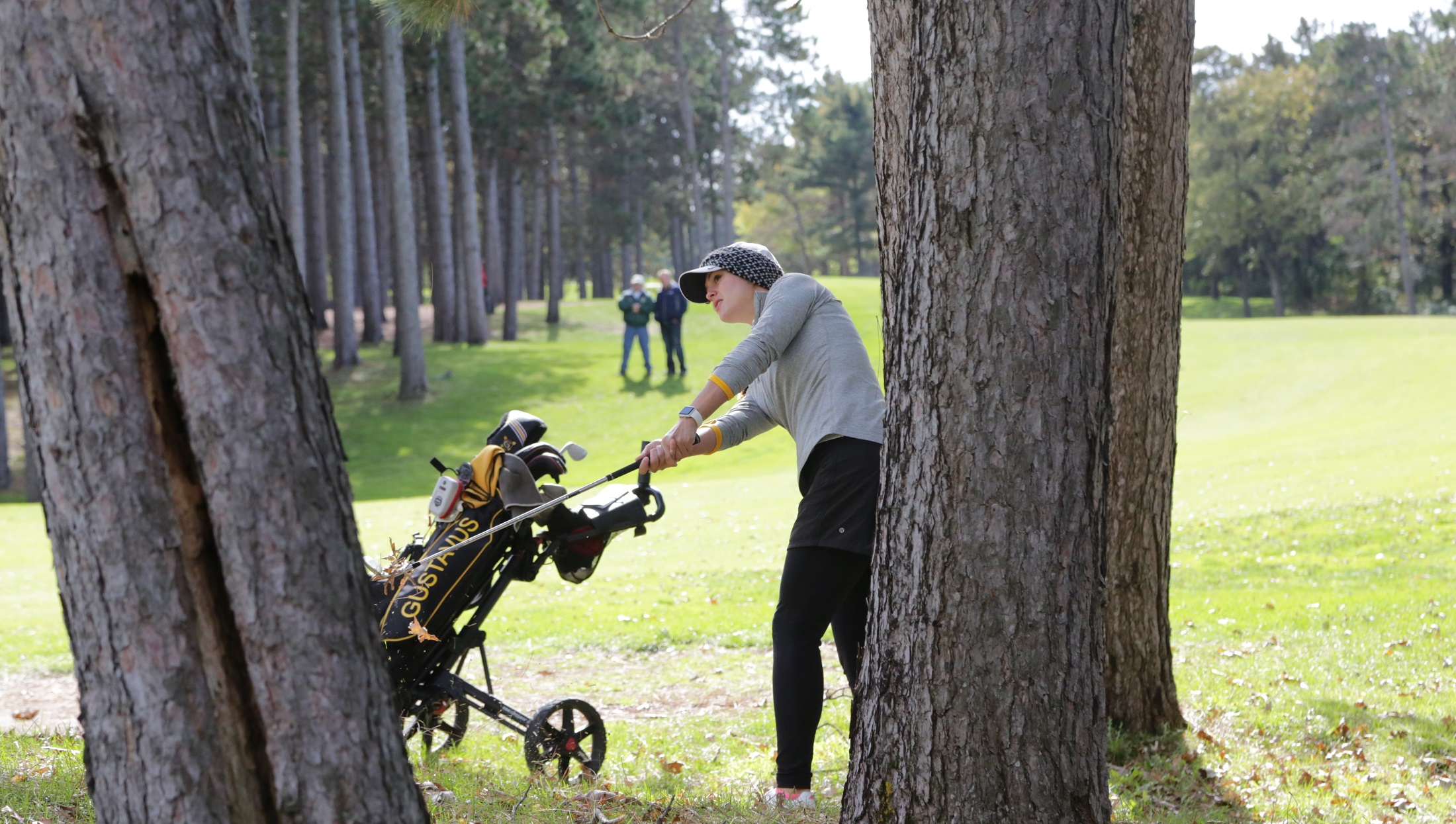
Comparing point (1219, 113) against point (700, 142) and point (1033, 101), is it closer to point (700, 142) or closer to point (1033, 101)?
point (700, 142)

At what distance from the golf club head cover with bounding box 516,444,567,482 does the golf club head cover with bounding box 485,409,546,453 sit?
70 mm

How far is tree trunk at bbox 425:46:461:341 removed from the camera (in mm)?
28078

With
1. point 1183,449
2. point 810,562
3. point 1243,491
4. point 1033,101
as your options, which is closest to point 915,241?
point 1033,101

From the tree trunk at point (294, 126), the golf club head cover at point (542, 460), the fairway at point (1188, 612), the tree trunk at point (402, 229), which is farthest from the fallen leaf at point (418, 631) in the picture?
the tree trunk at point (402, 229)

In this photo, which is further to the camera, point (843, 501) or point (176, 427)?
point (843, 501)

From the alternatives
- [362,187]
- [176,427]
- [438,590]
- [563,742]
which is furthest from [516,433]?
[362,187]

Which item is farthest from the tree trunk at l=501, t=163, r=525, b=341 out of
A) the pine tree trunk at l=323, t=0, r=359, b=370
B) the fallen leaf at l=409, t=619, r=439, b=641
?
the fallen leaf at l=409, t=619, r=439, b=641

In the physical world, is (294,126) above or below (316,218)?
above

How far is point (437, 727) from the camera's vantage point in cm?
511

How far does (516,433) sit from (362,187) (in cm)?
2840

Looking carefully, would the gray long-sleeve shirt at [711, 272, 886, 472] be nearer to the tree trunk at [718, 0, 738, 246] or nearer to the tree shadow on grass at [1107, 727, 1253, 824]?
the tree shadow on grass at [1107, 727, 1253, 824]

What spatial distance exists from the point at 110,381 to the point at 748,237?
3557 inches

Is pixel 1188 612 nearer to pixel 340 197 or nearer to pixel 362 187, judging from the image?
pixel 340 197

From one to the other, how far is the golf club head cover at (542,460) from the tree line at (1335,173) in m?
54.7
